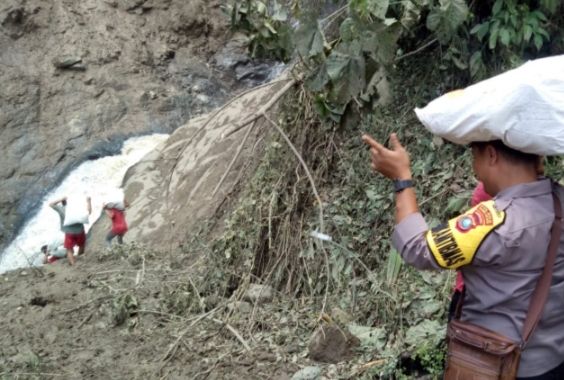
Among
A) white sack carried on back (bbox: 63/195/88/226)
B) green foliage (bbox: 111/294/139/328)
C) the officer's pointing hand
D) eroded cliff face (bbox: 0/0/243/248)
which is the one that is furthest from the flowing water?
the officer's pointing hand

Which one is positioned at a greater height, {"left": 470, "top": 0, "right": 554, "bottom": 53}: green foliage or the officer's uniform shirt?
{"left": 470, "top": 0, "right": 554, "bottom": 53}: green foliage

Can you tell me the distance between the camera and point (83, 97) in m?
13.1

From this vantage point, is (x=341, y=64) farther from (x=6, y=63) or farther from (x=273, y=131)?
(x=6, y=63)

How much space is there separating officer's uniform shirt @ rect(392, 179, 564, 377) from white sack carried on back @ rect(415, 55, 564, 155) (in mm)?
143

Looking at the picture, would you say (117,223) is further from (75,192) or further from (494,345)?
(494,345)

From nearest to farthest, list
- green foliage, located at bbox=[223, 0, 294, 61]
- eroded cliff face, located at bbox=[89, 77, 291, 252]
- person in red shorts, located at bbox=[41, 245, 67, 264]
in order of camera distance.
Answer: green foliage, located at bbox=[223, 0, 294, 61]
eroded cliff face, located at bbox=[89, 77, 291, 252]
person in red shorts, located at bbox=[41, 245, 67, 264]

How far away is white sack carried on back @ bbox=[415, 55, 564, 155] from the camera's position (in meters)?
1.82

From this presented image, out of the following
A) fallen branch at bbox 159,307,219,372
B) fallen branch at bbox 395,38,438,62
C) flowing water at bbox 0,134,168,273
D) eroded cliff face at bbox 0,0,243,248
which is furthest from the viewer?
eroded cliff face at bbox 0,0,243,248

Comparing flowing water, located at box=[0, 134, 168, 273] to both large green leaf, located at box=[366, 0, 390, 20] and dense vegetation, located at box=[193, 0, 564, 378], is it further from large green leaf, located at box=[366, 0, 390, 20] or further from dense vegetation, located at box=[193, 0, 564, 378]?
large green leaf, located at box=[366, 0, 390, 20]

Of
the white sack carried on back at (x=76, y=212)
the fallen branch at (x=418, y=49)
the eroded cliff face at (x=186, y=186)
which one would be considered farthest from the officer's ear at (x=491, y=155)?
the white sack carried on back at (x=76, y=212)

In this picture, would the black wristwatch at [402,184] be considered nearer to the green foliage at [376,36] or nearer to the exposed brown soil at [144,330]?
the green foliage at [376,36]

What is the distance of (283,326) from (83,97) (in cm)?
995

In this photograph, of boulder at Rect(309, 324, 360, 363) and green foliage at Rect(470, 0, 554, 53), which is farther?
green foliage at Rect(470, 0, 554, 53)

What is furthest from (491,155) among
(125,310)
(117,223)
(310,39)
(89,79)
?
(89,79)
